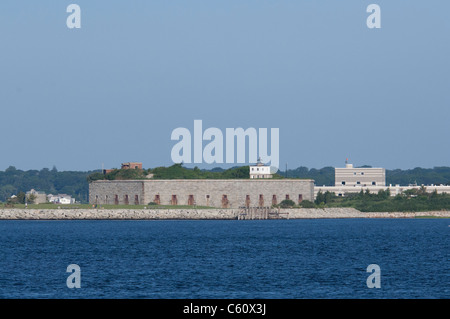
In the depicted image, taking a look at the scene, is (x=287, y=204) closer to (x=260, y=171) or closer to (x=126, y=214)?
(x=260, y=171)

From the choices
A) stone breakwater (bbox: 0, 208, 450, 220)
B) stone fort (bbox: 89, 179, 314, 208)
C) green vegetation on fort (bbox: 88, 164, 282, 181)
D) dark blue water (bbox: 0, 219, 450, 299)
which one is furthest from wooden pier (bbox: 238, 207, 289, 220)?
dark blue water (bbox: 0, 219, 450, 299)

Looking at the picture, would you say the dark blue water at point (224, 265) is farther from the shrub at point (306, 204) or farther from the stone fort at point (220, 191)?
the shrub at point (306, 204)

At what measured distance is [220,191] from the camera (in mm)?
149375

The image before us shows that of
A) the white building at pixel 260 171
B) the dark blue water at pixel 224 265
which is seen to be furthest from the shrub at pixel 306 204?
the dark blue water at pixel 224 265

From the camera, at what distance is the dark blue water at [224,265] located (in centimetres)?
4419

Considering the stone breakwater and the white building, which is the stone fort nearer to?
the stone breakwater

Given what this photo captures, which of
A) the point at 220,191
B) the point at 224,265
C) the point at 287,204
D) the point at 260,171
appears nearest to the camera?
the point at 224,265

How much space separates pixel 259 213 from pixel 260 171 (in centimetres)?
1736

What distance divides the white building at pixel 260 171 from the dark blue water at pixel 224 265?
2631 inches

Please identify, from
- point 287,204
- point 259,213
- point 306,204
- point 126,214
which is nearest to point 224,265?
point 126,214

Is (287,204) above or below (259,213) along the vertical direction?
above

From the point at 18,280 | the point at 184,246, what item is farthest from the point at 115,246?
the point at 18,280
